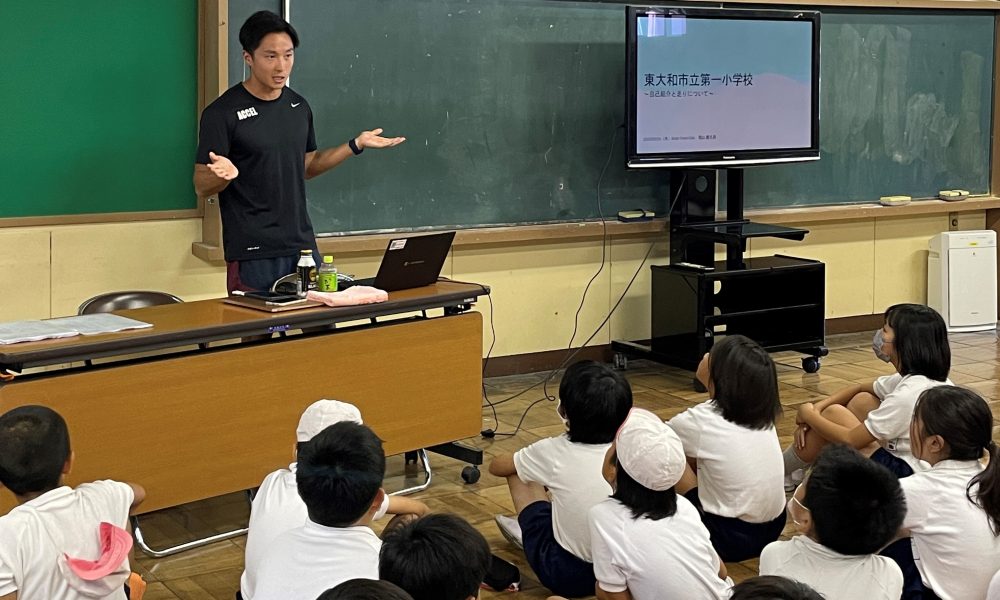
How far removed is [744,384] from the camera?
3.56 m

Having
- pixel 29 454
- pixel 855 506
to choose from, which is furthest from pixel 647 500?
pixel 29 454

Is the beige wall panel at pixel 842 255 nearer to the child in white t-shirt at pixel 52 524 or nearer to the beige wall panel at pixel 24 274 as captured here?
the beige wall panel at pixel 24 274

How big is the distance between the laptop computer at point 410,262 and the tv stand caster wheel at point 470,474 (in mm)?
709

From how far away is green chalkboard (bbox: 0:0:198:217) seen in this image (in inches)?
194

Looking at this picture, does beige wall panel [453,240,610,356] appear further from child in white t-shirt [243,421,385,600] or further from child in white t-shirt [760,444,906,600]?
child in white t-shirt [760,444,906,600]

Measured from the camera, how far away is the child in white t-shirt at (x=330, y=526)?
2.52m

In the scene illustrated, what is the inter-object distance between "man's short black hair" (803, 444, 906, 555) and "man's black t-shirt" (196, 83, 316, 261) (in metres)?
2.68

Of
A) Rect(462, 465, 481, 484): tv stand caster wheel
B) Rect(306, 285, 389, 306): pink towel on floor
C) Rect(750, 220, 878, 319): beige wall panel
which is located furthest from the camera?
Rect(750, 220, 878, 319): beige wall panel

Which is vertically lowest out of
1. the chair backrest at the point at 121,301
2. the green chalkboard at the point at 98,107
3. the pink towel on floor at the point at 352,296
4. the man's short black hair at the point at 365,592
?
the man's short black hair at the point at 365,592

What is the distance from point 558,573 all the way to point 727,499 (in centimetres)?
55

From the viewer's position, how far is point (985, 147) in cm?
804

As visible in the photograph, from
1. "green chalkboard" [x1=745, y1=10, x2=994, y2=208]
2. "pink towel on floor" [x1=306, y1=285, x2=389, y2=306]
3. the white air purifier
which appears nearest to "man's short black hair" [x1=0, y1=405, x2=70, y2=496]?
"pink towel on floor" [x1=306, y1=285, x2=389, y2=306]

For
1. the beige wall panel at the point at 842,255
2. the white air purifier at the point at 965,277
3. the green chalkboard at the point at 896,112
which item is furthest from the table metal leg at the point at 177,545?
the white air purifier at the point at 965,277

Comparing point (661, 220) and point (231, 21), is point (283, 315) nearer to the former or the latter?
point (231, 21)
